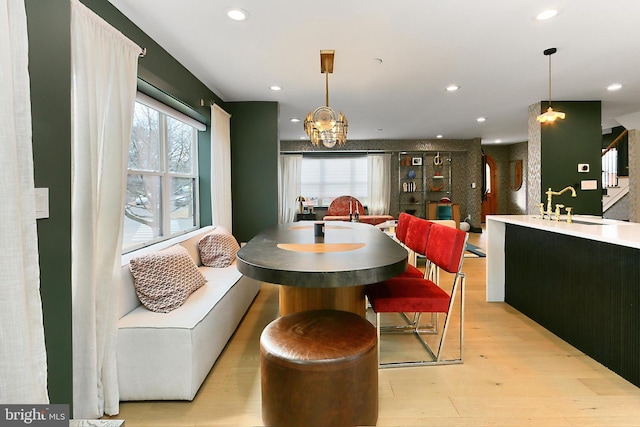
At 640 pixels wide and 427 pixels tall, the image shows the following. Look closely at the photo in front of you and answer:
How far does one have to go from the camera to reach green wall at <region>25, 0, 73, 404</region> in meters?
1.46

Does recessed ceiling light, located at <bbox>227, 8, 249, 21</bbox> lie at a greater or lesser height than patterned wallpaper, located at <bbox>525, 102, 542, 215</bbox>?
greater

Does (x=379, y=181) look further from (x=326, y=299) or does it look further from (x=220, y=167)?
(x=326, y=299)

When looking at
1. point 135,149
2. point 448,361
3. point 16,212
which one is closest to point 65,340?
point 16,212

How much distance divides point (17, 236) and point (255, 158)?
376 cm

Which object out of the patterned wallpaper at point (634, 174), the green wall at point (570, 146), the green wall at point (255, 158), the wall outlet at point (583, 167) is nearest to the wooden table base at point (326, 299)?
the green wall at point (255, 158)

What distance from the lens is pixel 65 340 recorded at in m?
1.61

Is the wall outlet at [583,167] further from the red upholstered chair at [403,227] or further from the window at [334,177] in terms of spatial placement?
the window at [334,177]

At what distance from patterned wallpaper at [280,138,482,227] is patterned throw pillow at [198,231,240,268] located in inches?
216

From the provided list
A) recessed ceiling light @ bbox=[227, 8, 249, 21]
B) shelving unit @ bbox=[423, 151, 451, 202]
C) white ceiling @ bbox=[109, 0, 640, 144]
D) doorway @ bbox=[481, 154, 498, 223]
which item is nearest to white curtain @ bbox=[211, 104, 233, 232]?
white ceiling @ bbox=[109, 0, 640, 144]

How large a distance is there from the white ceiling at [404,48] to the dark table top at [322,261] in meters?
1.63

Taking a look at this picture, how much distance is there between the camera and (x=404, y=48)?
2973mm

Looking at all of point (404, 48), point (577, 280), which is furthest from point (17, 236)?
point (577, 280)

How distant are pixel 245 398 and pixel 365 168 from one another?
7.63 m

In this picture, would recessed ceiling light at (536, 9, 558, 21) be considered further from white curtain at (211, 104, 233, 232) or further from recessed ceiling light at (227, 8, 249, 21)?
white curtain at (211, 104, 233, 232)
